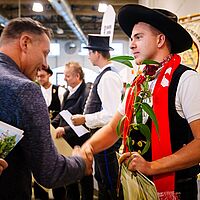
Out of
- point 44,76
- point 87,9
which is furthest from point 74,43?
point 44,76

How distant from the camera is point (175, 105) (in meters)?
1.60

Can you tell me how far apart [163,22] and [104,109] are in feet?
4.95

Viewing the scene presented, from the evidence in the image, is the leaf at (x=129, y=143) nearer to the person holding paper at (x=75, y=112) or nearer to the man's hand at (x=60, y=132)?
the man's hand at (x=60, y=132)

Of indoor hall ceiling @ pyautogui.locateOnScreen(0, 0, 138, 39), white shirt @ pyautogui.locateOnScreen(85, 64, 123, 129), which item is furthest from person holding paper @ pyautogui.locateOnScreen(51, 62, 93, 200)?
indoor hall ceiling @ pyautogui.locateOnScreen(0, 0, 138, 39)

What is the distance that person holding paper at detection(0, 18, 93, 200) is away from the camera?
134 centimetres

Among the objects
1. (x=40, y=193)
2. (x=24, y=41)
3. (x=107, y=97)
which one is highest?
(x=24, y=41)

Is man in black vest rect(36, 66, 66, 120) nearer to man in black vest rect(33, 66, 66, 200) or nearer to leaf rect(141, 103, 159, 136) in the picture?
man in black vest rect(33, 66, 66, 200)

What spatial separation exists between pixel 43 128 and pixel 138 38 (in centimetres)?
67

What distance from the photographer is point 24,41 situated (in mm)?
1470

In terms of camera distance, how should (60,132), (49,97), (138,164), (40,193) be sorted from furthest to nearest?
1. (40,193)
2. (49,97)
3. (60,132)
4. (138,164)

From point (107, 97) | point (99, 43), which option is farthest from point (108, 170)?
point (99, 43)

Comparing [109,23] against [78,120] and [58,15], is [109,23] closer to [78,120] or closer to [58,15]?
[78,120]

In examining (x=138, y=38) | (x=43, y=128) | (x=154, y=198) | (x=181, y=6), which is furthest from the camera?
(x=181, y=6)

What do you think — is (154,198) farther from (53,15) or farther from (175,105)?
(53,15)
